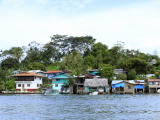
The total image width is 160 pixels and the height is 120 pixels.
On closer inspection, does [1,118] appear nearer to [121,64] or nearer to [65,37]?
[121,64]

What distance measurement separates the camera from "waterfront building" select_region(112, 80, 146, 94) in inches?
2141

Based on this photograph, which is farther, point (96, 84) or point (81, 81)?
point (81, 81)

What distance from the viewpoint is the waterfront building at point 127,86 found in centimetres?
5438

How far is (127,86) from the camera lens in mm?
54656

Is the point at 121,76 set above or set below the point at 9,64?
below

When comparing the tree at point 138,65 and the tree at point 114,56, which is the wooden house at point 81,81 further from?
the tree at point 114,56

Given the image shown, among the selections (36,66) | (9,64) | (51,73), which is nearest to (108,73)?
(51,73)

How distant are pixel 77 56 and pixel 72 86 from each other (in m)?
17.7

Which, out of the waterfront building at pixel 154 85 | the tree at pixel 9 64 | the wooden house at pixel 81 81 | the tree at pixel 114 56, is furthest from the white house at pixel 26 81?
the waterfront building at pixel 154 85

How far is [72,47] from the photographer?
80.1 m

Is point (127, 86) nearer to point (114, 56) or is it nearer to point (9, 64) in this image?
point (114, 56)

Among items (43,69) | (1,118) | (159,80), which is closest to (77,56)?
(43,69)

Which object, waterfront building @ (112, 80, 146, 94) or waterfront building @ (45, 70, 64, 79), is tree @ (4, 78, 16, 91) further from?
waterfront building @ (112, 80, 146, 94)

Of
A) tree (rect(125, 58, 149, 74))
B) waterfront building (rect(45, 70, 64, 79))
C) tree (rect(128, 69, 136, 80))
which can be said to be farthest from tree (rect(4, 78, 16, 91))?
tree (rect(125, 58, 149, 74))
